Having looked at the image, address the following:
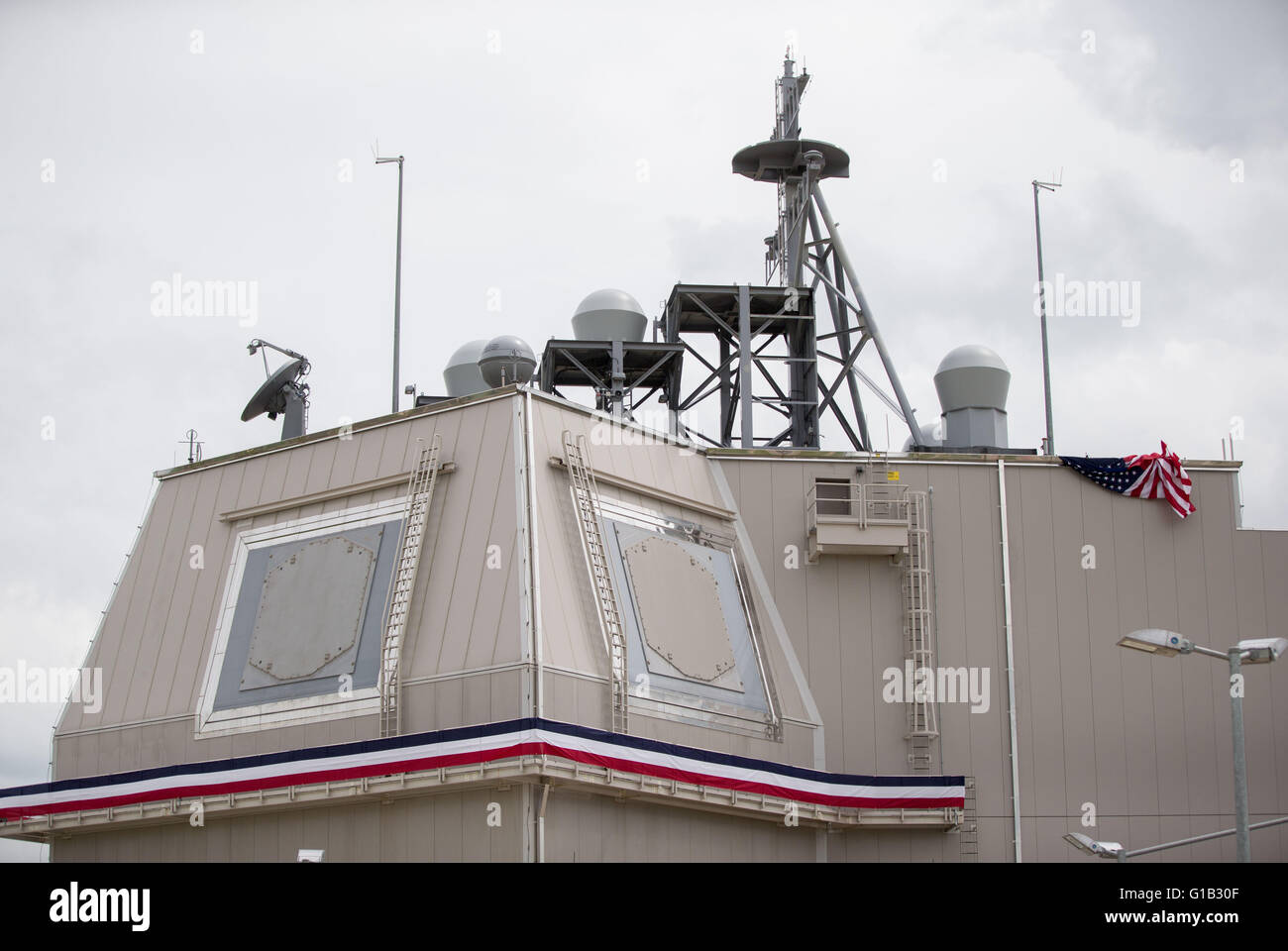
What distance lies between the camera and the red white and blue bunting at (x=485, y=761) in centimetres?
2578

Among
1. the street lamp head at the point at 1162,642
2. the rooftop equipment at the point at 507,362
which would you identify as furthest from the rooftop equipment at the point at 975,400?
the street lamp head at the point at 1162,642

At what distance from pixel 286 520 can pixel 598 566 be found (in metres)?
7.25

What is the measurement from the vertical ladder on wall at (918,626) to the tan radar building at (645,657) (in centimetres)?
8

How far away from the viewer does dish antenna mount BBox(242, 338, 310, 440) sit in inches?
1459

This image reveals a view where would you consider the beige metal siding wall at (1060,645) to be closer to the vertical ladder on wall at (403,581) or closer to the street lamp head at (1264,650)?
the vertical ladder on wall at (403,581)

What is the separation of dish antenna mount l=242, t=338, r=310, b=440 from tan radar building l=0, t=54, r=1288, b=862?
0.13 meters

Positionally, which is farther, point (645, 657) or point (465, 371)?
point (465, 371)

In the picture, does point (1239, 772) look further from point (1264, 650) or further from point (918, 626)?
point (918, 626)

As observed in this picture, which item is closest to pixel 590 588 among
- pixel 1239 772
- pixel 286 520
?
pixel 286 520

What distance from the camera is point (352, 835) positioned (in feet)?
90.4

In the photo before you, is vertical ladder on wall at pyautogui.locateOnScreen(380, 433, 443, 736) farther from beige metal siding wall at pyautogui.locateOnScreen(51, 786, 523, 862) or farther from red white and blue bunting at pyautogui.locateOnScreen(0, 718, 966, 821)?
beige metal siding wall at pyautogui.locateOnScreen(51, 786, 523, 862)

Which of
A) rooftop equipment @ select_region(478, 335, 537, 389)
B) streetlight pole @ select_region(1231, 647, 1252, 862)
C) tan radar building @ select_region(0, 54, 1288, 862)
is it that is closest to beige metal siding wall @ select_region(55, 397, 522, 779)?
tan radar building @ select_region(0, 54, 1288, 862)

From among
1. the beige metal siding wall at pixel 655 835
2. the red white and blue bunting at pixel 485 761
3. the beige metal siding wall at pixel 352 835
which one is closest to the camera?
the red white and blue bunting at pixel 485 761
